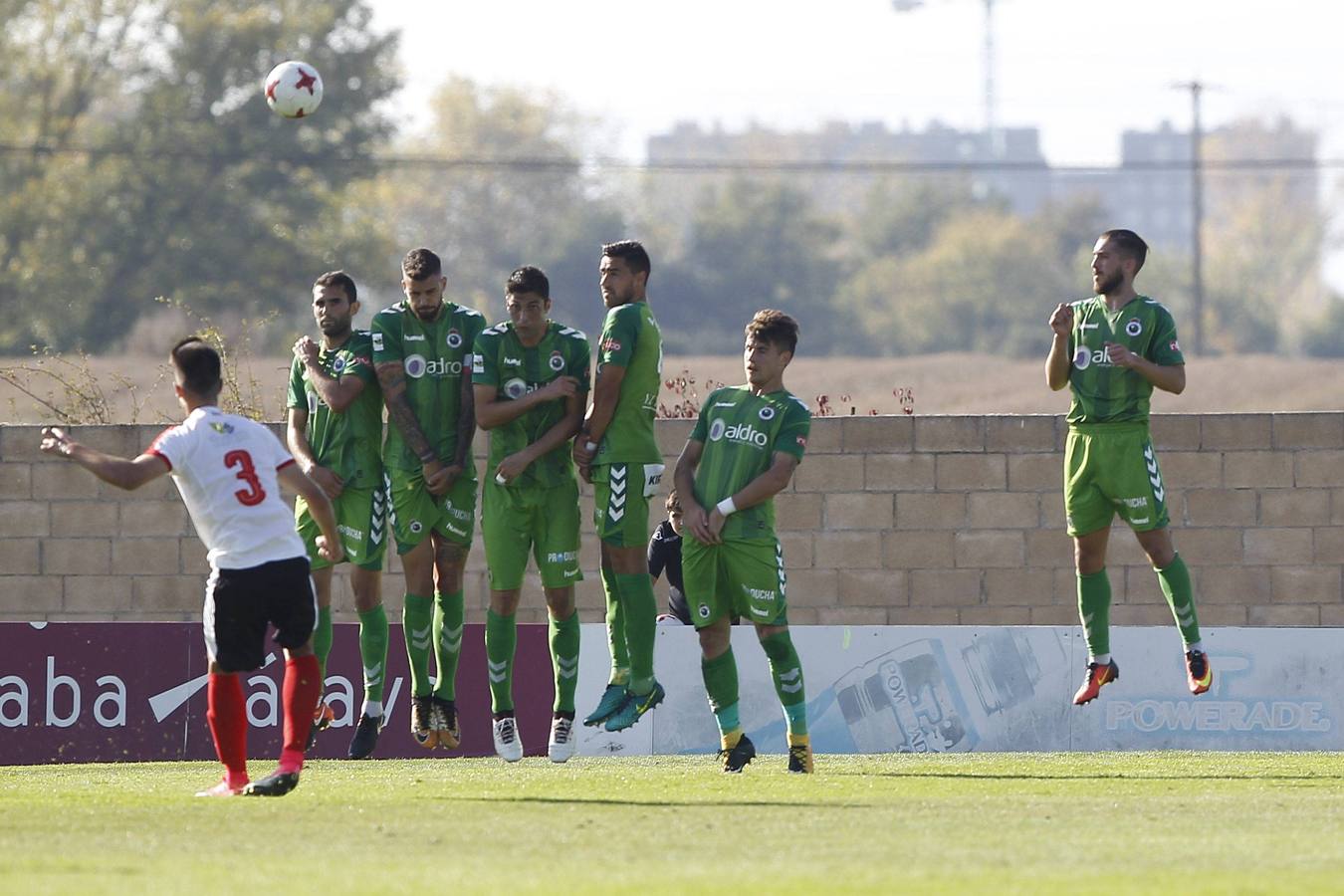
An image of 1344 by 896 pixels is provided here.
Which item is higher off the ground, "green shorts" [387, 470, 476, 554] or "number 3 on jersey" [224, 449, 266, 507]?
"number 3 on jersey" [224, 449, 266, 507]

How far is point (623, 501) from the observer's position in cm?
1004

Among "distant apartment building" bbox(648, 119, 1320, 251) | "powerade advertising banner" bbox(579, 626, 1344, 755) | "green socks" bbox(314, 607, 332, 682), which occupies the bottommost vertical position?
"powerade advertising banner" bbox(579, 626, 1344, 755)

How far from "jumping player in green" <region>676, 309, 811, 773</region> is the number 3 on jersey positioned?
222cm

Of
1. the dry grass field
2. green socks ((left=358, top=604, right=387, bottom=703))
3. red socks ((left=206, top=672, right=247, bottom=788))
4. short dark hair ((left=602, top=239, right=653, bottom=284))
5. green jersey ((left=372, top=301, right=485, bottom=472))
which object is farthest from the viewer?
the dry grass field

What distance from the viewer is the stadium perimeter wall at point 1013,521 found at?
15.8 m

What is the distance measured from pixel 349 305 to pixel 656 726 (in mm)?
4251

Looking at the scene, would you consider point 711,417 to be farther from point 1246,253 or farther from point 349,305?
point 1246,253

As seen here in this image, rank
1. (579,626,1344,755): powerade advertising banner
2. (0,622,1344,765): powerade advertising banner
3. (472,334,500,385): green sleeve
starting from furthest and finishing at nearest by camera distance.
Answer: (579,626,1344,755): powerade advertising banner → (0,622,1344,765): powerade advertising banner → (472,334,500,385): green sleeve

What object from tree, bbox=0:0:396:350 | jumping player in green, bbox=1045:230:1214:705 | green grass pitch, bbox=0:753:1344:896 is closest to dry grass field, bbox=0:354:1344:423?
tree, bbox=0:0:396:350

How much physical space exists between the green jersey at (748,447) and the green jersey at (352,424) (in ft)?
5.61

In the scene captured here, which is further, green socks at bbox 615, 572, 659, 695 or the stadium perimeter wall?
the stadium perimeter wall

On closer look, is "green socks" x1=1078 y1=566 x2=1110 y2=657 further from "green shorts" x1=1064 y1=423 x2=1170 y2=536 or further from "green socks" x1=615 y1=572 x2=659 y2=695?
"green socks" x1=615 y1=572 x2=659 y2=695

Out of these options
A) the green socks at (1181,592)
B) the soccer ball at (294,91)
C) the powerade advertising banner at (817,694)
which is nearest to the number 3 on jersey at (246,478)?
the soccer ball at (294,91)

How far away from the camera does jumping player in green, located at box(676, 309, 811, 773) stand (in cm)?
971
